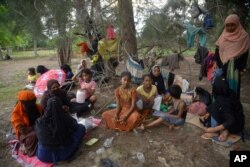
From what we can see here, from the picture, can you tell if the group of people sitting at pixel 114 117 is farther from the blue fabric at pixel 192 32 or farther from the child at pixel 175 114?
the blue fabric at pixel 192 32

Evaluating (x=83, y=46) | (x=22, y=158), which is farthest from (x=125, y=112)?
(x=83, y=46)

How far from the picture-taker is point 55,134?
308 centimetres

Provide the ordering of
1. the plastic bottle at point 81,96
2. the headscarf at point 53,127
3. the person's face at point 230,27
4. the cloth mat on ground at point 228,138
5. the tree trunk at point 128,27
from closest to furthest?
the headscarf at point 53,127 → the cloth mat on ground at point 228,138 → the person's face at point 230,27 → the plastic bottle at point 81,96 → the tree trunk at point 128,27

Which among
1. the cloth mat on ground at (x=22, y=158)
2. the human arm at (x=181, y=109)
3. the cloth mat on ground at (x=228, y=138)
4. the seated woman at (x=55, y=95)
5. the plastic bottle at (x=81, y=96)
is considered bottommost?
the cloth mat on ground at (x=22, y=158)

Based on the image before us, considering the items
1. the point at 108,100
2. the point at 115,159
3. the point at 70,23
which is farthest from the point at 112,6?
the point at 115,159

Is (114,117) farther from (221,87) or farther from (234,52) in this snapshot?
(234,52)

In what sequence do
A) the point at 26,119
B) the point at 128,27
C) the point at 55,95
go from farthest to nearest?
1. the point at 128,27
2. the point at 55,95
3. the point at 26,119

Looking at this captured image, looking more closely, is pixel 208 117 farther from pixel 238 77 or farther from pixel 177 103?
pixel 238 77

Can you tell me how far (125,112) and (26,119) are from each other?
137 centimetres

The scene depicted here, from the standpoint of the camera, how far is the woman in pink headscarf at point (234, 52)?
12.1ft

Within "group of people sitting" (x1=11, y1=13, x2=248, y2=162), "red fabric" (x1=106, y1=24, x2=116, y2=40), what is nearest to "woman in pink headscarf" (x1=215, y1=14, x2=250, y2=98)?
"group of people sitting" (x1=11, y1=13, x2=248, y2=162)

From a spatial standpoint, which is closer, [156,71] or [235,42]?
[235,42]

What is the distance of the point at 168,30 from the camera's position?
5070mm

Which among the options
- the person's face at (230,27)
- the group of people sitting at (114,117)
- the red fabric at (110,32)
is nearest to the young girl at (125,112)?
the group of people sitting at (114,117)
